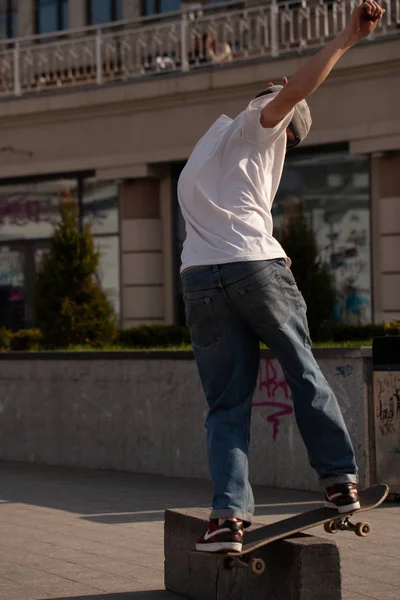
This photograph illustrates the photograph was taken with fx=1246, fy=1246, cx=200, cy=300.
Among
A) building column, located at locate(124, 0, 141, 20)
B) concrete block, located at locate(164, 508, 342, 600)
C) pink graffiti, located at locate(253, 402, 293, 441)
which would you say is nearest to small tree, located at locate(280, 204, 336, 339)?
pink graffiti, located at locate(253, 402, 293, 441)

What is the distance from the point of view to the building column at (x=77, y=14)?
2416 cm

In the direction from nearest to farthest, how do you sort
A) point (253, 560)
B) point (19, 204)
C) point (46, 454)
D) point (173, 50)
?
point (253, 560) < point (46, 454) < point (173, 50) < point (19, 204)

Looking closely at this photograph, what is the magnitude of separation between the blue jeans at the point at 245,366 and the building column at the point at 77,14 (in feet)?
65.5

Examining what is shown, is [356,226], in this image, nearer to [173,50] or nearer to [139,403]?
[173,50]

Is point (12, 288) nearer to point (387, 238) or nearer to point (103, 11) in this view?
point (103, 11)

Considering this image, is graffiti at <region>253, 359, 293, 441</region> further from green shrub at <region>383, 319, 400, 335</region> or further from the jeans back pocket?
the jeans back pocket

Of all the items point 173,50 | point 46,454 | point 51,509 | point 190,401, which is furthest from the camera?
point 173,50

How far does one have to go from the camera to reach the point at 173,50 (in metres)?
20.1

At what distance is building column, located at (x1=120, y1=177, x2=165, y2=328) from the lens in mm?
20312

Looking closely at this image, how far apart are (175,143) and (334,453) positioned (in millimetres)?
15240

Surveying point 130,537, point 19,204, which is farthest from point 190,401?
point 19,204

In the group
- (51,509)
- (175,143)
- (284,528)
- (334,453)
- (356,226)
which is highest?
(175,143)

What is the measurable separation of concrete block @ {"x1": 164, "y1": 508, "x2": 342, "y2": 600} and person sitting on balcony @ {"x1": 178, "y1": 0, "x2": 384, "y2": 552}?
191mm

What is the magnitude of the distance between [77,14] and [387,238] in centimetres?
940
